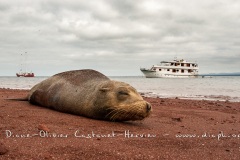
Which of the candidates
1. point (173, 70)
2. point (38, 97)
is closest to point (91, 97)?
point (38, 97)

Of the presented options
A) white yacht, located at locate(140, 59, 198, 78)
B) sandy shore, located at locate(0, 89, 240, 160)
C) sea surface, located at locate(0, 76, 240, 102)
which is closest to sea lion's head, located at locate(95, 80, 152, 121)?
sandy shore, located at locate(0, 89, 240, 160)

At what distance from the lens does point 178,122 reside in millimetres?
6492

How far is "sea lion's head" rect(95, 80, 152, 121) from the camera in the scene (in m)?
5.65

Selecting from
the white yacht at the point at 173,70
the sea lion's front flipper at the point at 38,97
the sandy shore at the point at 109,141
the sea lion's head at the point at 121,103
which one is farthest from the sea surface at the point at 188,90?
the white yacht at the point at 173,70

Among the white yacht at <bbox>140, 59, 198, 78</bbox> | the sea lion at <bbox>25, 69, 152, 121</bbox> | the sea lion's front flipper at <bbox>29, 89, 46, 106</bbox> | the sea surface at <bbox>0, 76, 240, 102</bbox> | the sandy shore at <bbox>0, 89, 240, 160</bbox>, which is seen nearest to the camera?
the sandy shore at <bbox>0, 89, 240, 160</bbox>

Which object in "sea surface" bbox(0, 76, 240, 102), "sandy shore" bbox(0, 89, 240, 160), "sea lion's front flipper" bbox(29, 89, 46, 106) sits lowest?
"sea surface" bbox(0, 76, 240, 102)

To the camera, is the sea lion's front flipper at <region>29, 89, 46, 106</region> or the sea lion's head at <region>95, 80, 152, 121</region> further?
the sea lion's front flipper at <region>29, 89, 46, 106</region>

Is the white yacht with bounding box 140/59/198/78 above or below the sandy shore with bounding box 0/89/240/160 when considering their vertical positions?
above

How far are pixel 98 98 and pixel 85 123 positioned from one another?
985 millimetres

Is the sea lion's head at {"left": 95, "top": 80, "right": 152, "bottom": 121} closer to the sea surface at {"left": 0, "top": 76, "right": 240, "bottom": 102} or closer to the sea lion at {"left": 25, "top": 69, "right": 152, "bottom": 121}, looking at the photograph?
the sea lion at {"left": 25, "top": 69, "right": 152, "bottom": 121}

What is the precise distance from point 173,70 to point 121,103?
88823 mm

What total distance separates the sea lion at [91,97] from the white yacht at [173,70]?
81800 mm

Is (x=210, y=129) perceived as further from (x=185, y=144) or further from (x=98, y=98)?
(x=98, y=98)

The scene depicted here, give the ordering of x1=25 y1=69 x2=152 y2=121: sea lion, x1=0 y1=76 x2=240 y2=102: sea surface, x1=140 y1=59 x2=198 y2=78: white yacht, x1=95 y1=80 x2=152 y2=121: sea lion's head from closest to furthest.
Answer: x1=95 y1=80 x2=152 y2=121: sea lion's head < x1=25 y1=69 x2=152 y2=121: sea lion < x1=0 y1=76 x2=240 y2=102: sea surface < x1=140 y1=59 x2=198 y2=78: white yacht
